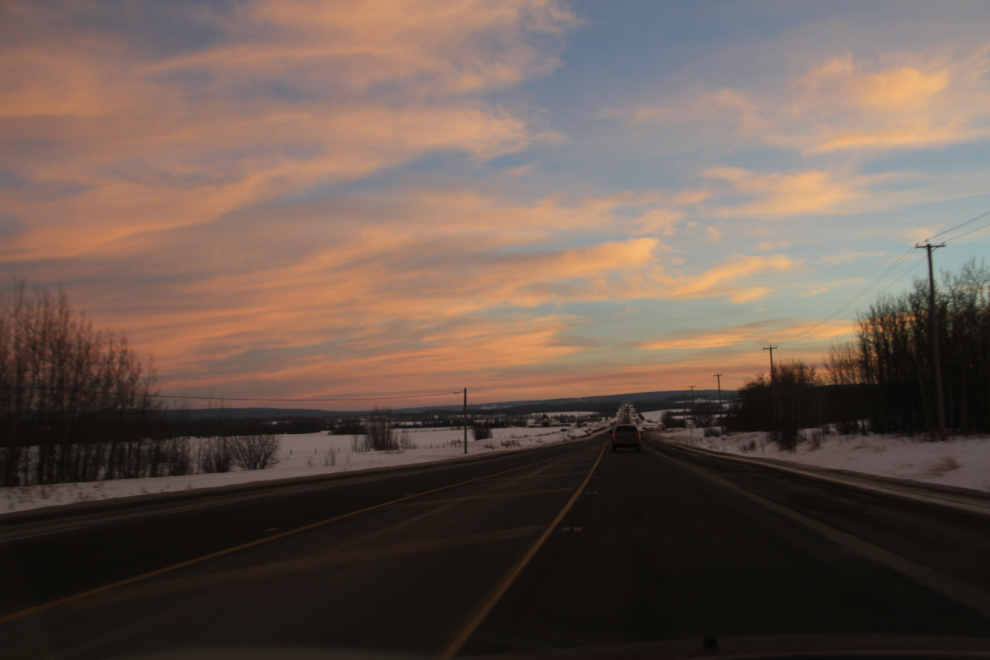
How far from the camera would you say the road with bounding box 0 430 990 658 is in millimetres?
5590

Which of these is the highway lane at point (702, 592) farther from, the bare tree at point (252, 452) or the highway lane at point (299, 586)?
the bare tree at point (252, 452)

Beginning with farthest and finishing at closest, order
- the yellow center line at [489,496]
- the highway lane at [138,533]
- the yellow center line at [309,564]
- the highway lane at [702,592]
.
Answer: the yellow center line at [489,496]
the highway lane at [138,533]
the yellow center line at [309,564]
the highway lane at [702,592]

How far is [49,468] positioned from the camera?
3272 centimetres

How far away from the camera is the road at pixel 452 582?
18.3 feet

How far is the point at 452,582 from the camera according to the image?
758 cm

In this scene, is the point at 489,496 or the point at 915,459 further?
the point at 915,459

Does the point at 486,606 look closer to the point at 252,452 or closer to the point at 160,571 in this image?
the point at 160,571

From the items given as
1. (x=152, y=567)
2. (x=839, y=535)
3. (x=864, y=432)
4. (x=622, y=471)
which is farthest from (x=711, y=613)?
(x=864, y=432)

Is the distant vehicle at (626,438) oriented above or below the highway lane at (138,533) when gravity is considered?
below

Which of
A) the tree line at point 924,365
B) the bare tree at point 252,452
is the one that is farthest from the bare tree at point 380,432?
the tree line at point 924,365

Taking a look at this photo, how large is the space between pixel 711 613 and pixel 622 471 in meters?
22.5

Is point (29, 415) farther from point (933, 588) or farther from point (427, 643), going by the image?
point (933, 588)

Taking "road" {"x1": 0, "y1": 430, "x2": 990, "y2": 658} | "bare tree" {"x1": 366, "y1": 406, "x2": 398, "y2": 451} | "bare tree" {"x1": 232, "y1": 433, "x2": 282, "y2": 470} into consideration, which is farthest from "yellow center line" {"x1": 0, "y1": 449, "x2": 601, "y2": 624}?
"bare tree" {"x1": 366, "y1": 406, "x2": 398, "y2": 451}

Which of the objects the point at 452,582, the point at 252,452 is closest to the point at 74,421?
the point at 252,452
